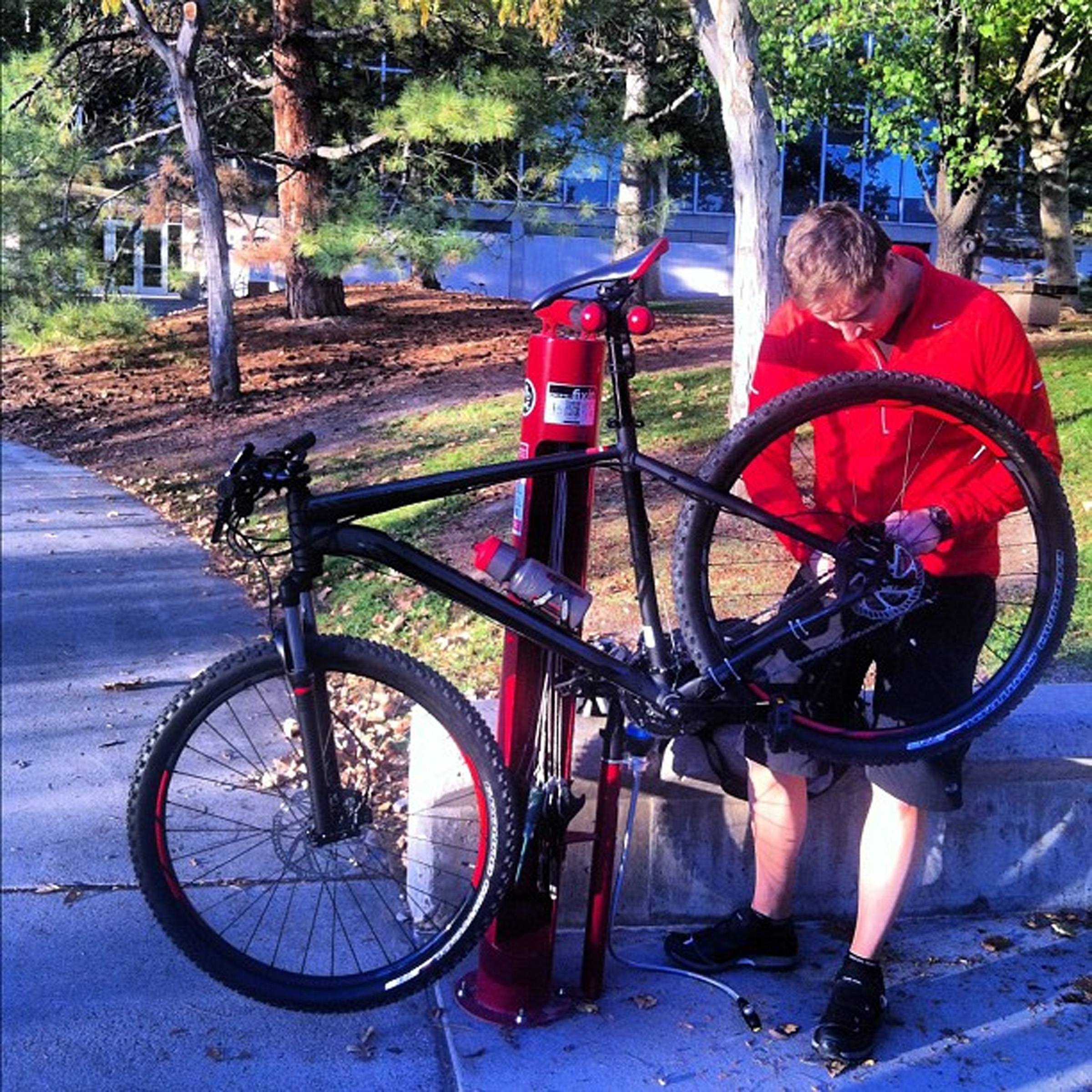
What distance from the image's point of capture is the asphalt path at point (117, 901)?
110 inches

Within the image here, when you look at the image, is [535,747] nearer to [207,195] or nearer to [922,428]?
[922,428]

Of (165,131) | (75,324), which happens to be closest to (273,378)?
(75,324)

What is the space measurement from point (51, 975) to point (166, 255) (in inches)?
570

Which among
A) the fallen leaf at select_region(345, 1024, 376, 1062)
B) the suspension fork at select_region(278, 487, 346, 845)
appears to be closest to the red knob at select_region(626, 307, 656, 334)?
the suspension fork at select_region(278, 487, 346, 845)

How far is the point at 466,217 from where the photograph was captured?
43.0ft

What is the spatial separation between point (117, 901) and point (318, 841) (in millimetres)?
942

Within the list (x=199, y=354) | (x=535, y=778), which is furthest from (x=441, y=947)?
(x=199, y=354)

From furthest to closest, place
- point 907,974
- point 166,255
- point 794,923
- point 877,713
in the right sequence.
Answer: point 166,255, point 794,923, point 907,974, point 877,713

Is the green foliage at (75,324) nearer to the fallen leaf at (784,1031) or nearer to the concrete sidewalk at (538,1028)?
the concrete sidewalk at (538,1028)

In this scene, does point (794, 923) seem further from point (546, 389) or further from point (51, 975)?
point (51, 975)

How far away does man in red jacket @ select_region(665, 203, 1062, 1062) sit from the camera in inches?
106

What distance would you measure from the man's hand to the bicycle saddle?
78 centimetres

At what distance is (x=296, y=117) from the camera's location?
1497cm

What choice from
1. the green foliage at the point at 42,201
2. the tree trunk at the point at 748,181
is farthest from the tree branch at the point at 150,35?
the tree trunk at the point at 748,181
